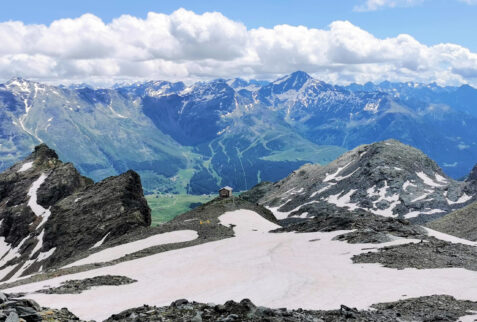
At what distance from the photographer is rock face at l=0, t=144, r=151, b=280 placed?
334 ft

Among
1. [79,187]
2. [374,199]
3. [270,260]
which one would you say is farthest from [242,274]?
[374,199]

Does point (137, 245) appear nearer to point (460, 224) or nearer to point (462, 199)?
point (460, 224)

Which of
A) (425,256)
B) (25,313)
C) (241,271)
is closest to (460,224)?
(425,256)

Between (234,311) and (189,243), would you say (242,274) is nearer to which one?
(234,311)

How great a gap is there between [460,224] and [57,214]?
110 meters

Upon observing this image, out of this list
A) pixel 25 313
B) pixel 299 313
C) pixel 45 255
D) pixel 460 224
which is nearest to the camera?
pixel 25 313

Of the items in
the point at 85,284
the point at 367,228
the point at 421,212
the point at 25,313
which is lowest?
the point at 421,212

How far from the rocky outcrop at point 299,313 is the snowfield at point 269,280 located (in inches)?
95.4

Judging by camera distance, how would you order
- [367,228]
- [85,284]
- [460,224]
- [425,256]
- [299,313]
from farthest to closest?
[460,224] → [367,228] → [425,256] → [85,284] → [299,313]

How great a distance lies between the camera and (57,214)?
11850 cm

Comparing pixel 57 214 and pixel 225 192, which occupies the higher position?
pixel 225 192

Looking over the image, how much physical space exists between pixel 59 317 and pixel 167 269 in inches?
988

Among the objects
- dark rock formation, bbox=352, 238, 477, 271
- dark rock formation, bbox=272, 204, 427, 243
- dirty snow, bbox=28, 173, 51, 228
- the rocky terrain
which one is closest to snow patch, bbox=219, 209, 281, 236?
the rocky terrain

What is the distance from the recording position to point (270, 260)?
151 feet
